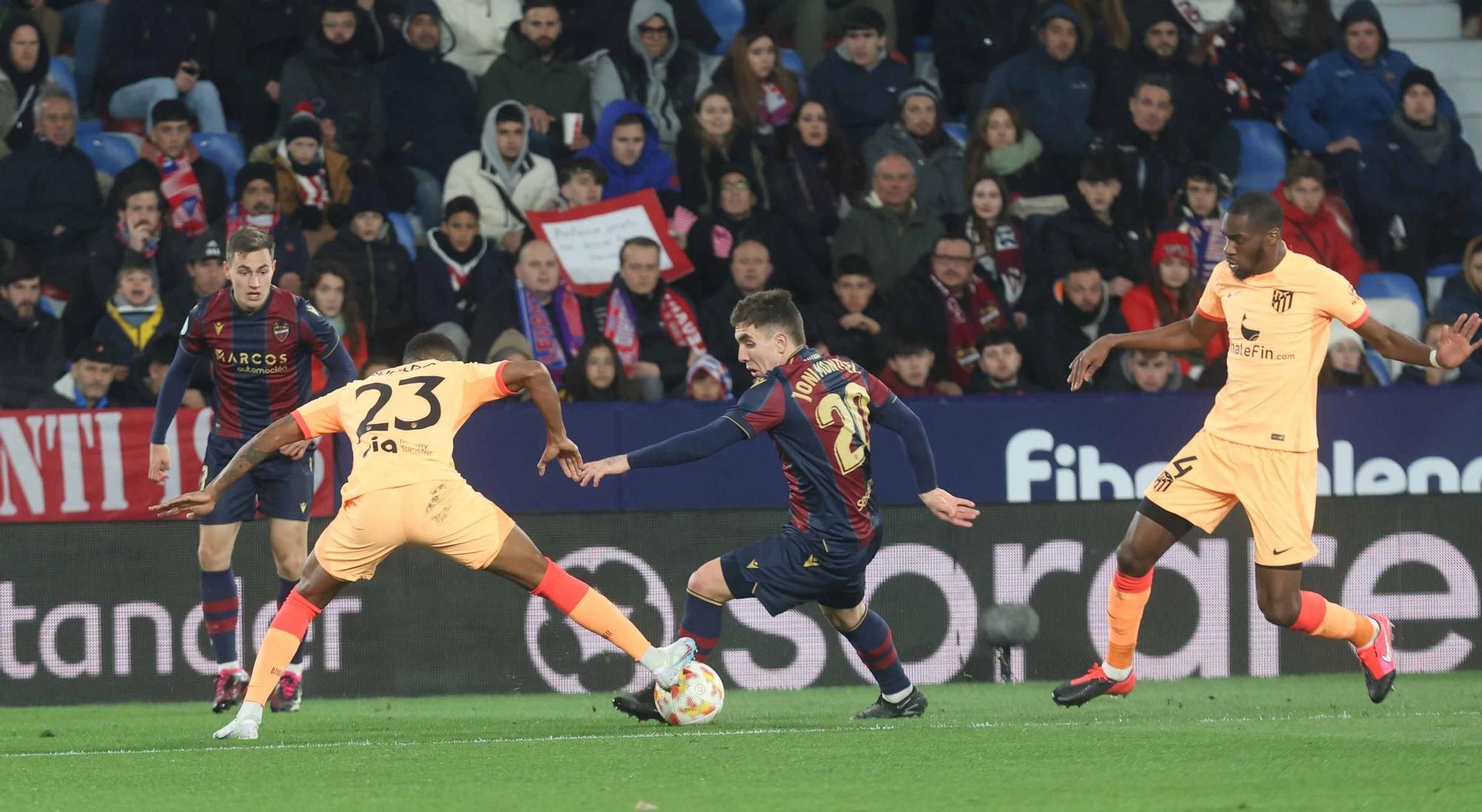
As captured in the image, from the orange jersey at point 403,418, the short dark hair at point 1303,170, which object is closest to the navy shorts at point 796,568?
the orange jersey at point 403,418

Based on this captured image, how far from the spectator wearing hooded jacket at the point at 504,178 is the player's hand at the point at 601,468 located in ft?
19.8

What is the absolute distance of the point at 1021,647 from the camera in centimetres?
1110

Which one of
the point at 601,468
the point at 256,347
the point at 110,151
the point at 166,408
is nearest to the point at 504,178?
the point at 110,151

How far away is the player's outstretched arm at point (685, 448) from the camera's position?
773 cm

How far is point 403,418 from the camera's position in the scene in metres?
7.74

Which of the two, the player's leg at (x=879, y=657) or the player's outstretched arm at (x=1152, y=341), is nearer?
the player's outstretched arm at (x=1152, y=341)

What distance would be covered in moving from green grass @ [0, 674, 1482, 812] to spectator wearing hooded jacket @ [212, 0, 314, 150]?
577 cm

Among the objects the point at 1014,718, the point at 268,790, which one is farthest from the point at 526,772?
the point at 1014,718

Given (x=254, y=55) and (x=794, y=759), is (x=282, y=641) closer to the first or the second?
(x=794, y=759)

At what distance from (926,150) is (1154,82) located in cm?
175

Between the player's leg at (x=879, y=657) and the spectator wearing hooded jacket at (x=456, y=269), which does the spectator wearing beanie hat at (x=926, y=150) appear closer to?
the spectator wearing hooded jacket at (x=456, y=269)

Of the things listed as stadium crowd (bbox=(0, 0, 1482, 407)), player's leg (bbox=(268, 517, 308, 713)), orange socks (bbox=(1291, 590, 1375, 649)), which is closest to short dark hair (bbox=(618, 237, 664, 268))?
stadium crowd (bbox=(0, 0, 1482, 407))

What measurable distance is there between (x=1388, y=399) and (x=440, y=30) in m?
7.02

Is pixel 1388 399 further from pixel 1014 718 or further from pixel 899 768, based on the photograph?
pixel 899 768
